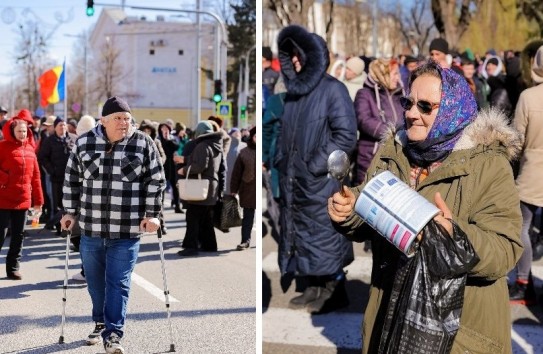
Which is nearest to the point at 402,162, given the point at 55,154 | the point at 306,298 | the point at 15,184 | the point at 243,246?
the point at 306,298

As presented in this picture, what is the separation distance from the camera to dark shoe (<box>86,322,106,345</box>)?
229 inches

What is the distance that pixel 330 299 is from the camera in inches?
267

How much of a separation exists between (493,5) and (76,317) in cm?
4213

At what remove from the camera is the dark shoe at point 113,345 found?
554cm

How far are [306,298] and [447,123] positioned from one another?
13.3 feet

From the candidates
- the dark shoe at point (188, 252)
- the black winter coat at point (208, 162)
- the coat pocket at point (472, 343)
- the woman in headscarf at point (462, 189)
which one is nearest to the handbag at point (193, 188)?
the black winter coat at point (208, 162)

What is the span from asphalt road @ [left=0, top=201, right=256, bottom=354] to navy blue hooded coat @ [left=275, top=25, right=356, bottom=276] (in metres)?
0.69

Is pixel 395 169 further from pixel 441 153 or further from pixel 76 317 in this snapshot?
pixel 76 317

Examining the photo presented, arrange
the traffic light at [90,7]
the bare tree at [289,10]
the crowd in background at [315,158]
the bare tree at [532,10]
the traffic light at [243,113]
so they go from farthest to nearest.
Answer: the bare tree at [532,10], the bare tree at [289,10], the traffic light at [243,113], the traffic light at [90,7], the crowd in background at [315,158]

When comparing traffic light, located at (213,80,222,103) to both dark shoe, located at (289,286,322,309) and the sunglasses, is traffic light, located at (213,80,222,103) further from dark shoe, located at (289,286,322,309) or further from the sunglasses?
the sunglasses

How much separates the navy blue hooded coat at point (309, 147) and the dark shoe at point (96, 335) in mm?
1490

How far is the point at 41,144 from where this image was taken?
12.9 meters

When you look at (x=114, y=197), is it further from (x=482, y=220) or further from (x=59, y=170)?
(x=59, y=170)

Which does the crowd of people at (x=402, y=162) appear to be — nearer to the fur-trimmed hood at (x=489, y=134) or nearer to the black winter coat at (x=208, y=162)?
the fur-trimmed hood at (x=489, y=134)
